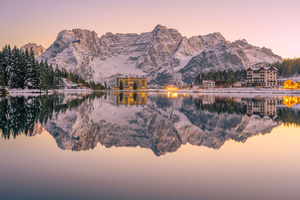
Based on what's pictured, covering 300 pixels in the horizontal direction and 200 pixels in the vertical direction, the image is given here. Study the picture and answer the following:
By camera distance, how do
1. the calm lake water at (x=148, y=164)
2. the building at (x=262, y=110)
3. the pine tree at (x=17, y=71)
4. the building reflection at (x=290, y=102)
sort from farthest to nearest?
the pine tree at (x=17, y=71) → the building reflection at (x=290, y=102) → the building at (x=262, y=110) → the calm lake water at (x=148, y=164)

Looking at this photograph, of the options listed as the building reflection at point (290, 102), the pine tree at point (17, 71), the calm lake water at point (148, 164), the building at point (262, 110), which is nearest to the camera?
the calm lake water at point (148, 164)

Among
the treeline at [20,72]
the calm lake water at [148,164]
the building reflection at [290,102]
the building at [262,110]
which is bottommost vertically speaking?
the building reflection at [290,102]

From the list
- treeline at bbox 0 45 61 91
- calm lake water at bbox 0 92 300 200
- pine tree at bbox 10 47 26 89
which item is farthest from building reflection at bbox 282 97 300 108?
pine tree at bbox 10 47 26 89

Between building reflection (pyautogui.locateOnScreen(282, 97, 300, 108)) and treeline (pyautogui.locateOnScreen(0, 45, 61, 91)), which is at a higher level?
treeline (pyautogui.locateOnScreen(0, 45, 61, 91))

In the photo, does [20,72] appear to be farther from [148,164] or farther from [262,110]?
[148,164]

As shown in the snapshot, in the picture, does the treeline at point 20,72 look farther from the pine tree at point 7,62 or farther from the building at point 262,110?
the building at point 262,110

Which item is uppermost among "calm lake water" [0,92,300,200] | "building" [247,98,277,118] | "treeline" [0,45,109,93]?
"treeline" [0,45,109,93]

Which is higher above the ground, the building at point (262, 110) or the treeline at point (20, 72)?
the treeline at point (20, 72)

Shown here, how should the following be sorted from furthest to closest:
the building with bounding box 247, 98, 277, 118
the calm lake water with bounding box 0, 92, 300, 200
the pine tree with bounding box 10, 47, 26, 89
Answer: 1. the pine tree with bounding box 10, 47, 26, 89
2. the building with bounding box 247, 98, 277, 118
3. the calm lake water with bounding box 0, 92, 300, 200

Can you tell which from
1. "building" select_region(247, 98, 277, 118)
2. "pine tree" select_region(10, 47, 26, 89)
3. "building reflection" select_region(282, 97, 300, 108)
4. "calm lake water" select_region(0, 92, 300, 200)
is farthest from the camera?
"pine tree" select_region(10, 47, 26, 89)

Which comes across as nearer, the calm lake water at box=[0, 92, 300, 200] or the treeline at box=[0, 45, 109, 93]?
the calm lake water at box=[0, 92, 300, 200]

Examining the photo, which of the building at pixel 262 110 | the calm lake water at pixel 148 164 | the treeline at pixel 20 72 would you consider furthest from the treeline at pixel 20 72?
the calm lake water at pixel 148 164

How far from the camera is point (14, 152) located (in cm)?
1417

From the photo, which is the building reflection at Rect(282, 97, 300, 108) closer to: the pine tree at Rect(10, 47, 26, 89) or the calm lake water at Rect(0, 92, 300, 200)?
the calm lake water at Rect(0, 92, 300, 200)
